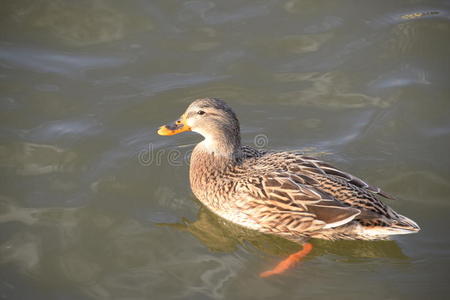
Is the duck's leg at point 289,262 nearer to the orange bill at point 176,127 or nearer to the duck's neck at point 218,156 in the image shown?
the duck's neck at point 218,156

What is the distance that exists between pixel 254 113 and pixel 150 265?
3286 mm

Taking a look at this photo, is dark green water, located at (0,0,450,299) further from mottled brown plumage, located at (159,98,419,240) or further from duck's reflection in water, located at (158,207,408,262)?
mottled brown plumage, located at (159,98,419,240)

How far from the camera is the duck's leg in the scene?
6405 millimetres

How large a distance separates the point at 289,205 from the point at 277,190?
242 mm

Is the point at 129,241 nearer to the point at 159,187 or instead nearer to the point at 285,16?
the point at 159,187

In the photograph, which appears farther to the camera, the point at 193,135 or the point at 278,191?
the point at 193,135

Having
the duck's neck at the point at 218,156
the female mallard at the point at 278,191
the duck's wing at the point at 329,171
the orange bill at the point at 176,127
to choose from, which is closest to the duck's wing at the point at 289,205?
the female mallard at the point at 278,191

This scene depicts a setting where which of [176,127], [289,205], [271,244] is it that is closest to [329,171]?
[289,205]

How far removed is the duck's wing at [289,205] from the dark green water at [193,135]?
0.41m

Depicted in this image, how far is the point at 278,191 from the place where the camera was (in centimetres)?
661

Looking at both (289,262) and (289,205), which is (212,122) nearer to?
(289,205)

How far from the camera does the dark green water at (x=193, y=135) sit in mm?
6387

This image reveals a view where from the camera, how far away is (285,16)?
1044 centimetres

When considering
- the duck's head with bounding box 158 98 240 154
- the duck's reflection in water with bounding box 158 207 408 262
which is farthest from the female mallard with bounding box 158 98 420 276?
the duck's reflection in water with bounding box 158 207 408 262
